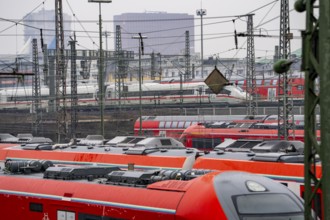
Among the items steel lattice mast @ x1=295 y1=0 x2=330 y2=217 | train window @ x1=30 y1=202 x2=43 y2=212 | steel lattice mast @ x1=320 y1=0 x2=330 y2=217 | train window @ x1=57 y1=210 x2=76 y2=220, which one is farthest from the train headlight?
train window @ x1=30 y1=202 x2=43 y2=212

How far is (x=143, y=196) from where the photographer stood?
39.1ft

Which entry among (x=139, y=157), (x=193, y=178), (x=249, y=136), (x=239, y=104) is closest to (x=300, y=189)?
(x=193, y=178)

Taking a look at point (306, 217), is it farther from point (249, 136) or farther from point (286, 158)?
point (249, 136)

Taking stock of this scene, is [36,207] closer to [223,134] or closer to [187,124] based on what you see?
[223,134]

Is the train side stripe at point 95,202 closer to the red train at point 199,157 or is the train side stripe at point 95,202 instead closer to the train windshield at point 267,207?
the train windshield at point 267,207

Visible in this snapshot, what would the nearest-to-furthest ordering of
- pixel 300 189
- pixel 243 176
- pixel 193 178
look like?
pixel 243 176, pixel 193 178, pixel 300 189

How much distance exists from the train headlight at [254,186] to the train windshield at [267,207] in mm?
140

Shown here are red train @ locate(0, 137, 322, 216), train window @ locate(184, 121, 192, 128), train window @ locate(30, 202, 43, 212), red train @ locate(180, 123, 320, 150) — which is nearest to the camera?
train window @ locate(30, 202, 43, 212)

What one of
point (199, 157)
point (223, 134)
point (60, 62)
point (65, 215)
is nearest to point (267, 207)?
point (65, 215)

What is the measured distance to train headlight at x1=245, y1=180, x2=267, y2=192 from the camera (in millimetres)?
11216

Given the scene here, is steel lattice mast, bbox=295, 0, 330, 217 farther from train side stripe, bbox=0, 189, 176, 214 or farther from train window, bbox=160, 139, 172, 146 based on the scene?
train window, bbox=160, 139, 172, 146

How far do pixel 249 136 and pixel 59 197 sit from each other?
26776 millimetres

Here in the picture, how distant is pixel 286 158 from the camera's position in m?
17.8

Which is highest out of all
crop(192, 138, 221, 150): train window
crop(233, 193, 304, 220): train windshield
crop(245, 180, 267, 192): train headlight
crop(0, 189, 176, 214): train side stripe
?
crop(245, 180, 267, 192): train headlight
